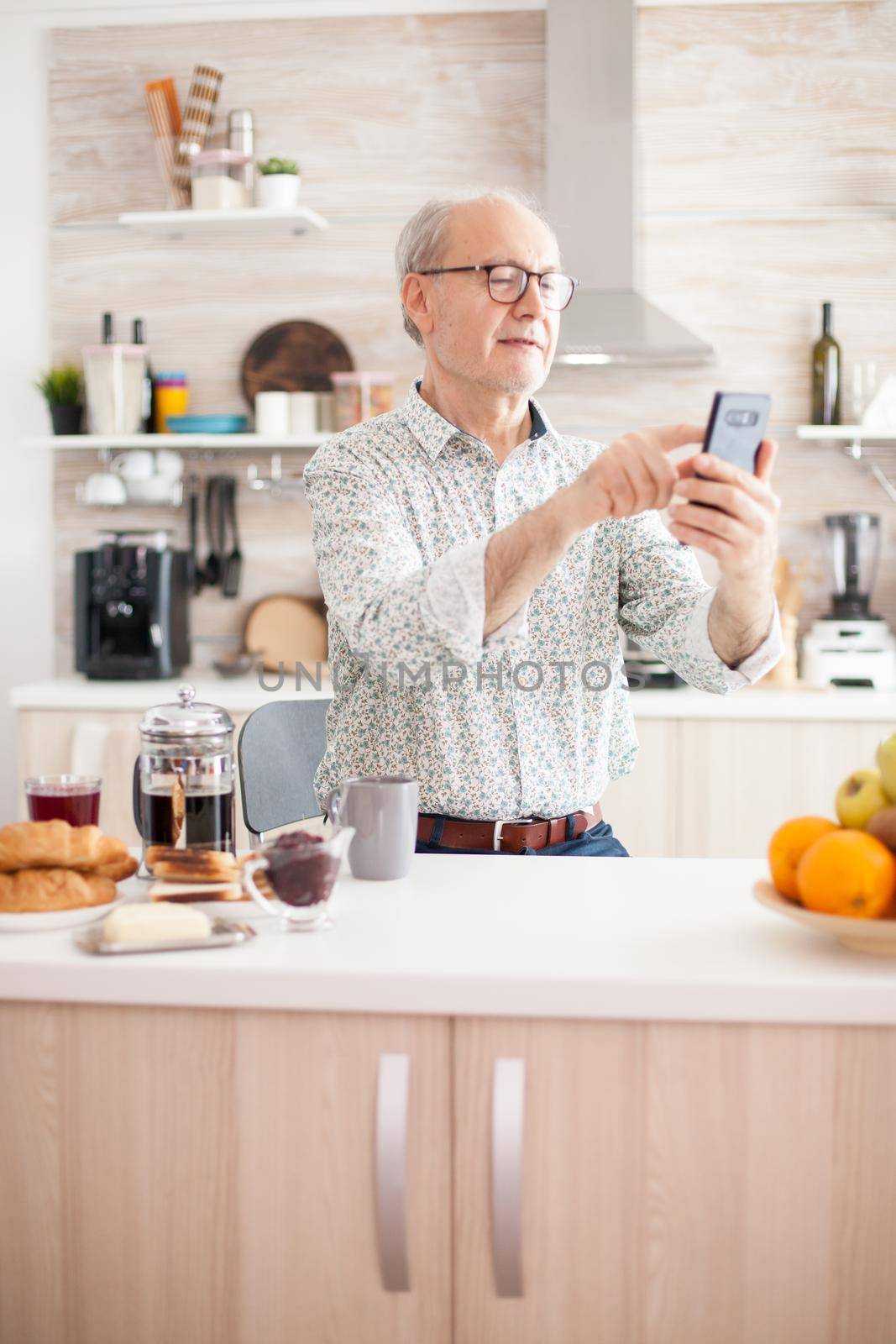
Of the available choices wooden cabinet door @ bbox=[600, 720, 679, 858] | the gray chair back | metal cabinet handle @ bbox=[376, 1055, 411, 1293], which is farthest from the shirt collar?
wooden cabinet door @ bbox=[600, 720, 679, 858]

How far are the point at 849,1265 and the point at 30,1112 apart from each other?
73 cm

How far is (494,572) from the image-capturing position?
4.69ft

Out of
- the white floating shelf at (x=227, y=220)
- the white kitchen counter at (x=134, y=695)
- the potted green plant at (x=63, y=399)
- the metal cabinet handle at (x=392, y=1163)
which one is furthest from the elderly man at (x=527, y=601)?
the potted green plant at (x=63, y=399)

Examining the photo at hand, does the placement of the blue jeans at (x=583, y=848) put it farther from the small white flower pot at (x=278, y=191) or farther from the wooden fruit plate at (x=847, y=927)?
the small white flower pot at (x=278, y=191)

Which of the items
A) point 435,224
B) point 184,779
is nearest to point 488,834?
point 184,779

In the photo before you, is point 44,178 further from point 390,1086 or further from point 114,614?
point 390,1086

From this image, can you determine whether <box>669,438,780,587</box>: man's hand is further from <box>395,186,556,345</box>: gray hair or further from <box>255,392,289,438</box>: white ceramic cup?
<box>255,392,289,438</box>: white ceramic cup

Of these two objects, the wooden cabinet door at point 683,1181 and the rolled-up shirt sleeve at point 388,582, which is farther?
the rolled-up shirt sleeve at point 388,582

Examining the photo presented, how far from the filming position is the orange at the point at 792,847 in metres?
1.18

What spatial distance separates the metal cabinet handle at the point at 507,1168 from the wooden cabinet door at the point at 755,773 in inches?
85.9

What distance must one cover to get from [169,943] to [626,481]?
69cm

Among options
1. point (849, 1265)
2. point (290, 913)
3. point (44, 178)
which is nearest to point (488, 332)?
point (290, 913)

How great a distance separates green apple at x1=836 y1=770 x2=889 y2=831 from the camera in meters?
1.18

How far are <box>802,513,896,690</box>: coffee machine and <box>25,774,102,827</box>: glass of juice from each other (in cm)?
244
